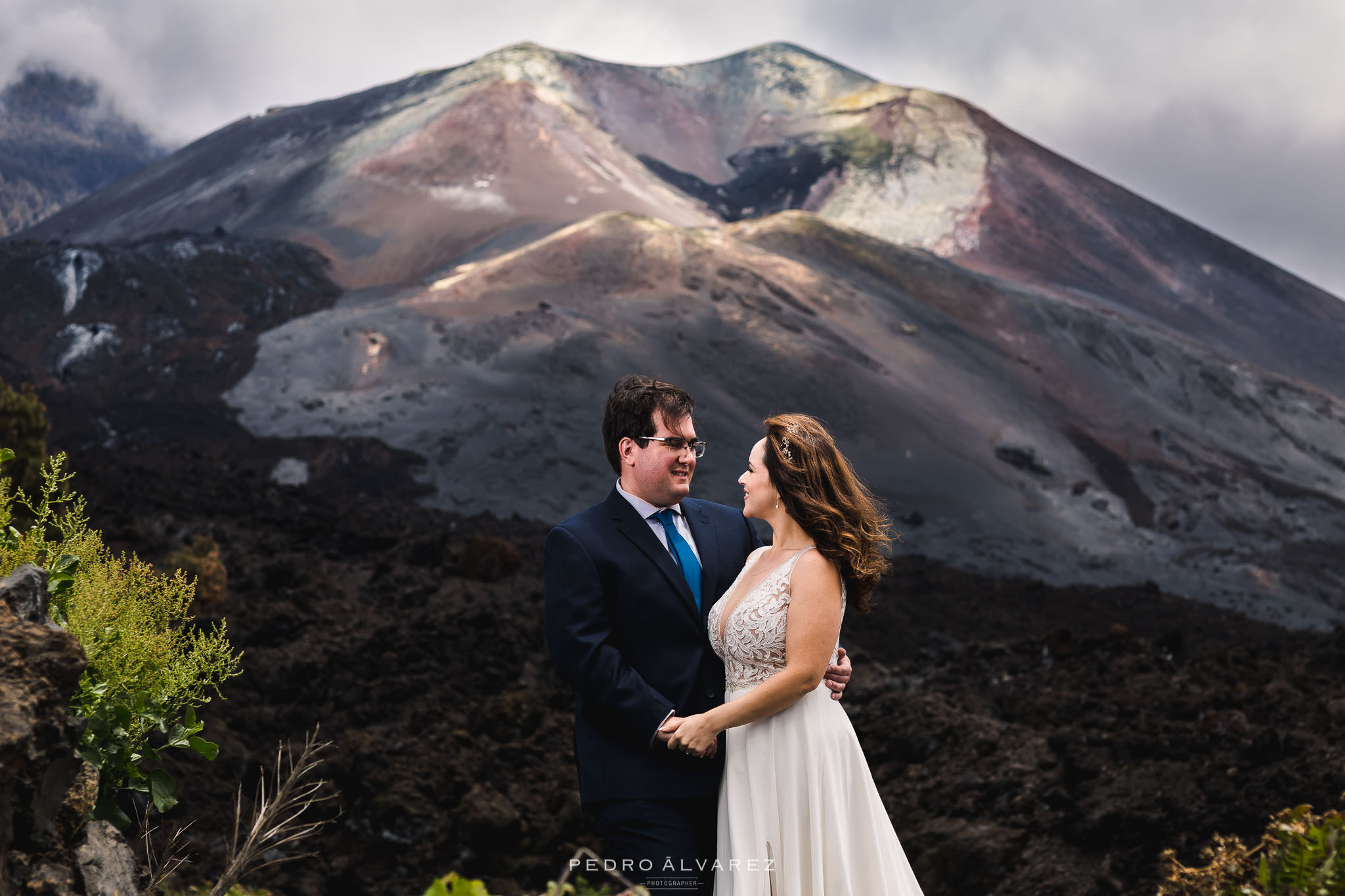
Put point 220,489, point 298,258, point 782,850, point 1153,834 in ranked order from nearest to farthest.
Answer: point 782,850 < point 1153,834 < point 220,489 < point 298,258

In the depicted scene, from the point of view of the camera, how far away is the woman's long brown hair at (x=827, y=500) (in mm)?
2605

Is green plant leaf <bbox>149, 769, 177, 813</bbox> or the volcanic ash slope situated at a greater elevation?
the volcanic ash slope

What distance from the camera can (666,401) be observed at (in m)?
2.79

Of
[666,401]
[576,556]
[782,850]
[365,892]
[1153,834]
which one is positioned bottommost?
[365,892]

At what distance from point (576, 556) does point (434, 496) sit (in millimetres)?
17392

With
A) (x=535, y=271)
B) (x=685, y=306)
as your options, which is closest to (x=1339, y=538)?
(x=685, y=306)

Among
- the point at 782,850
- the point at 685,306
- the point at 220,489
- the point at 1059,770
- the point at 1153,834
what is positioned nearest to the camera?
the point at 782,850

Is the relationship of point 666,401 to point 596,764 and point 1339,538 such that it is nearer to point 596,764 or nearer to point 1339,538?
point 596,764

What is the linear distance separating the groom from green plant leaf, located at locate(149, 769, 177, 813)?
1.08 m

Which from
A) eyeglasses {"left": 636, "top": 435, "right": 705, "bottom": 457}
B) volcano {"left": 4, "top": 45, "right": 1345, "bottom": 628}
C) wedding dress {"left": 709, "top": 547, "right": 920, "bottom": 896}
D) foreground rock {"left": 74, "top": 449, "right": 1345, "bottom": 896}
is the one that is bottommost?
foreground rock {"left": 74, "top": 449, "right": 1345, "bottom": 896}

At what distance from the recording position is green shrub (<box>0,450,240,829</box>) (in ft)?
8.78

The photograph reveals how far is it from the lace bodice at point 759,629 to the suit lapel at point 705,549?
21cm

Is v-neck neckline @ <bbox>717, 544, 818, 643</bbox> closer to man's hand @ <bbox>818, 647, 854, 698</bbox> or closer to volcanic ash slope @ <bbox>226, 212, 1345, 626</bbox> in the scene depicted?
man's hand @ <bbox>818, 647, 854, 698</bbox>

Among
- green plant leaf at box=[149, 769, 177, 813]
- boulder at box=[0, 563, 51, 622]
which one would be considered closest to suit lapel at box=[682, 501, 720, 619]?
green plant leaf at box=[149, 769, 177, 813]
